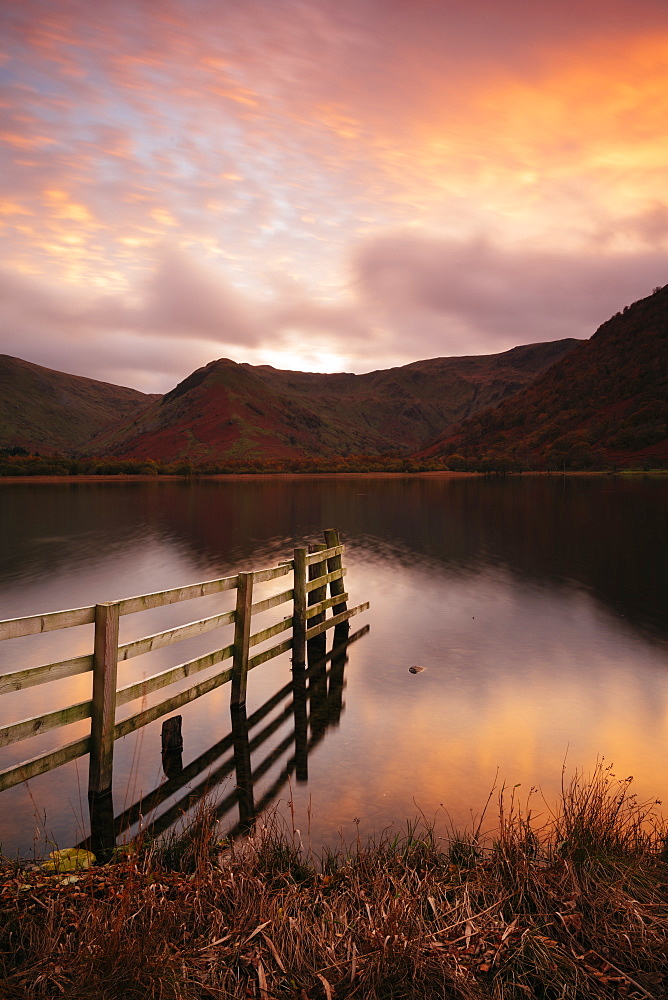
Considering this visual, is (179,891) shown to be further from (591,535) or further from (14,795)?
(591,535)

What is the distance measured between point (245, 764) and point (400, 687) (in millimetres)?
4103

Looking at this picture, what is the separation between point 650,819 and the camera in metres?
6.37

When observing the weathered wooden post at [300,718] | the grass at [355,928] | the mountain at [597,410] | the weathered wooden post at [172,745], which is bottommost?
the weathered wooden post at [300,718]

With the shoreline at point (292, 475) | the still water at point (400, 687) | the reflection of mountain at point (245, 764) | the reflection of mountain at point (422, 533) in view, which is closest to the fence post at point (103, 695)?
the reflection of mountain at point (245, 764)

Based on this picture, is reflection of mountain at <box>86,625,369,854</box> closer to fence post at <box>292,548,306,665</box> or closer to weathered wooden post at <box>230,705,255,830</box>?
weathered wooden post at <box>230,705,255,830</box>

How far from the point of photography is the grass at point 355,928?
3.72 m

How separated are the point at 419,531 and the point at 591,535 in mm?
10234

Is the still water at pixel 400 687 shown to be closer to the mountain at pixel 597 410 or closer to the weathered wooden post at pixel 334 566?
the weathered wooden post at pixel 334 566

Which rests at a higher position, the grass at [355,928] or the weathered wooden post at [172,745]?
the grass at [355,928]

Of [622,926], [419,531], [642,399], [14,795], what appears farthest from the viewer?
[642,399]

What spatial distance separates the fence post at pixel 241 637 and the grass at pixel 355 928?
4.89 m

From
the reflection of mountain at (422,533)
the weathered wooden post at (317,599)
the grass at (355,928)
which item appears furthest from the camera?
the reflection of mountain at (422,533)

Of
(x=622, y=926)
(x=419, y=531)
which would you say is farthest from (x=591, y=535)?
(x=622, y=926)

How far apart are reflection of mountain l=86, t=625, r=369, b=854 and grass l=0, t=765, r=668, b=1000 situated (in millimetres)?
956
